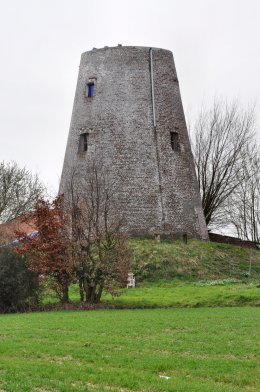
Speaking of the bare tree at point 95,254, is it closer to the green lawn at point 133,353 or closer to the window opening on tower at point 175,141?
the green lawn at point 133,353

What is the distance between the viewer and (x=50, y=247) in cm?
2547

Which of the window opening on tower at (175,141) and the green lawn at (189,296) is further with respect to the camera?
the window opening on tower at (175,141)

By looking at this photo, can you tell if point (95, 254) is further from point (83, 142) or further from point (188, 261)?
point (83, 142)

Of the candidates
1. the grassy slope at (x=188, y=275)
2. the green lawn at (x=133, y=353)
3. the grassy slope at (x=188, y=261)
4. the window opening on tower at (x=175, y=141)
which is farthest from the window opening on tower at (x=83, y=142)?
the green lawn at (x=133, y=353)

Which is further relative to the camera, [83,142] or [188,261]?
[83,142]

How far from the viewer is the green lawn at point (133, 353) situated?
1032cm

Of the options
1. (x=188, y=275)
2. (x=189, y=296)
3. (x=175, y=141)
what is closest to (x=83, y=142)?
(x=175, y=141)

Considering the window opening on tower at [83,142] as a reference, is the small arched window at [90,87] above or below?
above

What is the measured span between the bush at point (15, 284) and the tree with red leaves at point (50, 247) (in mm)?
356

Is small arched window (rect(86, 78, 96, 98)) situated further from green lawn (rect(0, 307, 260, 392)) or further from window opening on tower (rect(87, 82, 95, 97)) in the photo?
green lawn (rect(0, 307, 260, 392))

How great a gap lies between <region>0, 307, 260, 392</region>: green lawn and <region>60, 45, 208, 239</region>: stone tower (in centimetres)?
1899

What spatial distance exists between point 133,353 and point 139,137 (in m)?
27.3

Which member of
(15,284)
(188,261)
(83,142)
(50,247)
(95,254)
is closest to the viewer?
(15,284)

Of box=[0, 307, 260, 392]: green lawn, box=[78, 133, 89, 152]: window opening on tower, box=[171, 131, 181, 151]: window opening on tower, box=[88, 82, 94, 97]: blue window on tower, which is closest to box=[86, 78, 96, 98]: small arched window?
box=[88, 82, 94, 97]: blue window on tower
